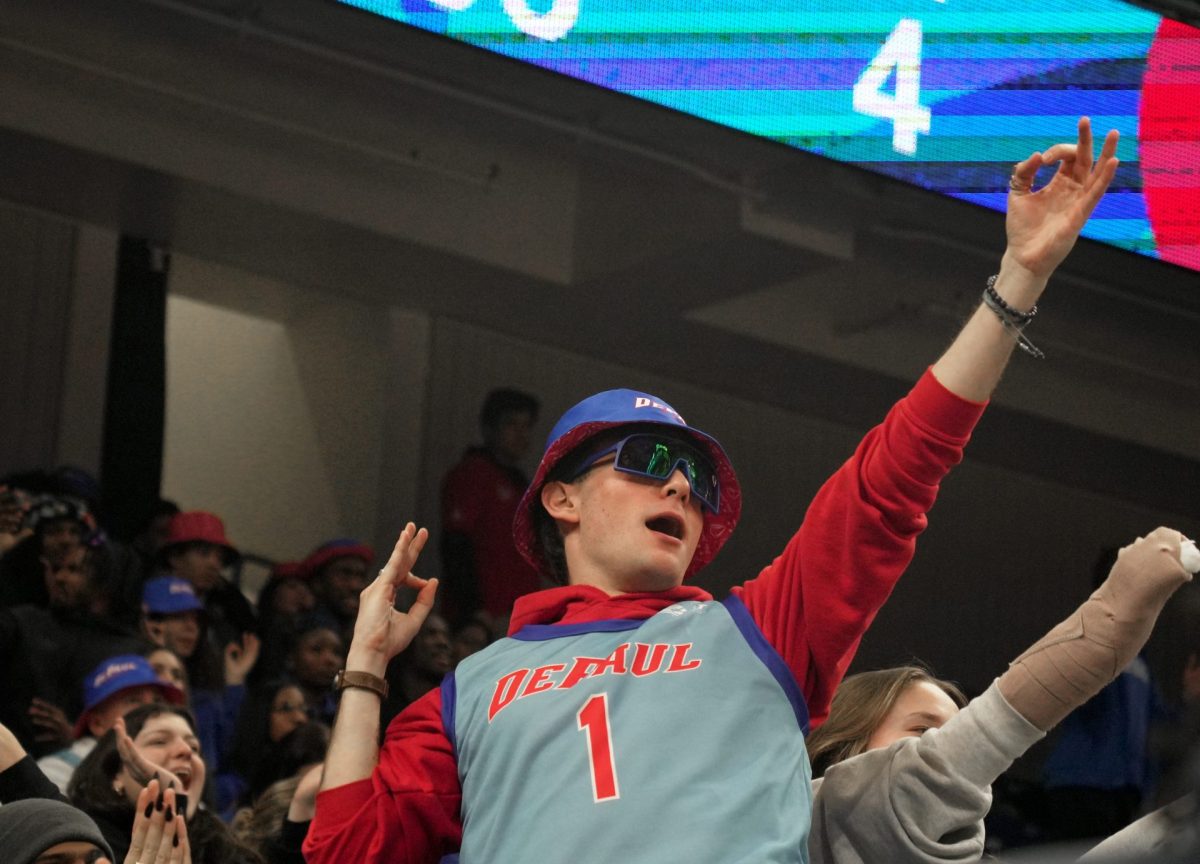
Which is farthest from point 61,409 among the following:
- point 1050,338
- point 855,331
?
point 1050,338

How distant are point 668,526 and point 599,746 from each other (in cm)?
40

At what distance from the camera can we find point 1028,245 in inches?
89.2

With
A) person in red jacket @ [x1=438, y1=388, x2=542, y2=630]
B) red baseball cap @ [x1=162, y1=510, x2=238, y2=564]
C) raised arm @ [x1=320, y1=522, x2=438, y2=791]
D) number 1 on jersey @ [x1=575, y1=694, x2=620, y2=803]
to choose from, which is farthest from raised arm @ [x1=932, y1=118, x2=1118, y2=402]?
person in red jacket @ [x1=438, y1=388, x2=542, y2=630]

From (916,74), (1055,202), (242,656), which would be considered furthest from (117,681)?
(1055,202)

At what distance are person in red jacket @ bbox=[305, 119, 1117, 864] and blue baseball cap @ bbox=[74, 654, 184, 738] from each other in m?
2.24

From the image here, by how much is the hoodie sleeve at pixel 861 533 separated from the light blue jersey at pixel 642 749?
0.15 ft

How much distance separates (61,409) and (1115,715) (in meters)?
4.65

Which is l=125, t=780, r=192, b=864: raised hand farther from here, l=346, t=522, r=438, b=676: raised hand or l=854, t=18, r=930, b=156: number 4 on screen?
l=854, t=18, r=930, b=156: number 4 on screen

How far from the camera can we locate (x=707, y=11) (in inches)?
191

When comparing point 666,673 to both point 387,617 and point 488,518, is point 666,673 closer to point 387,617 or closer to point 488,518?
point 387,617

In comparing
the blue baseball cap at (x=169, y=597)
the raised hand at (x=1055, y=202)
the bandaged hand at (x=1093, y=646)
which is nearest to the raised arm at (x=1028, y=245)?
the raised hand at (x=1055, y=202)

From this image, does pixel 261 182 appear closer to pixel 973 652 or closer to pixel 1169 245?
pixel 1169 245

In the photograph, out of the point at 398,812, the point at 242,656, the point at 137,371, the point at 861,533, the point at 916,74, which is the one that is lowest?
the point at 242,656

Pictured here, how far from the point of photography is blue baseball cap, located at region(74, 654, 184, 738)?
456cm
